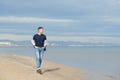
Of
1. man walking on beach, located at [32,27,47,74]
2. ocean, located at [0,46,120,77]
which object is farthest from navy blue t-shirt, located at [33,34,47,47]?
ocean, located at [0,46,120,77]

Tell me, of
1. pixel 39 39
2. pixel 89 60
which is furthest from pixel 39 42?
pixel 89 60

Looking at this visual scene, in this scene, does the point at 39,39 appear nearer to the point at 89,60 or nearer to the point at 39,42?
the point at 39,42

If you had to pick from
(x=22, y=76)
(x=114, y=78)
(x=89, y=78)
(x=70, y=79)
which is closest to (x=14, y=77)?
(x=22, y=76)

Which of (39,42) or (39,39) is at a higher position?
(39,39)

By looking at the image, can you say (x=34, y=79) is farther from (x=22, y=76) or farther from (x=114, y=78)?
(x=114, y=78)

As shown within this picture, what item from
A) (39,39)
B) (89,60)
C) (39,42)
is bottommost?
(89,60)

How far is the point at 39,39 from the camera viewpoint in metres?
23.9

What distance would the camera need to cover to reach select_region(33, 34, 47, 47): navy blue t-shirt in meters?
23.8

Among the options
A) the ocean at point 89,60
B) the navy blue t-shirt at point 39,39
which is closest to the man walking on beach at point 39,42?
the navy blue t-shirt at point 39,39

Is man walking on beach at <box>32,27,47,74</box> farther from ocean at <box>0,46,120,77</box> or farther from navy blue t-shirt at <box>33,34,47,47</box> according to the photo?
ocean at <box>0,46,120,77</box>

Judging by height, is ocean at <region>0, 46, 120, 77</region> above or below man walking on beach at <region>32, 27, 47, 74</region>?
below

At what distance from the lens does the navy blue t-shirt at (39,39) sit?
23.8 m

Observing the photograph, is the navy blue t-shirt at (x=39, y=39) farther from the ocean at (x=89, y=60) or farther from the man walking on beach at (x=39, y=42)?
the ocean at (x=89, y=60)

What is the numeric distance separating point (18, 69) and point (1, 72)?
107cm
